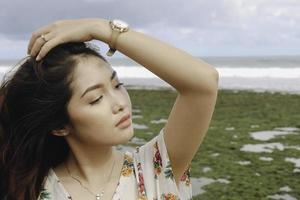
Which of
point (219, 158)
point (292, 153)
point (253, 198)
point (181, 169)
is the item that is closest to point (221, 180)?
point (253, 198)

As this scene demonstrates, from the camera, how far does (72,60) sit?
1.94 metres

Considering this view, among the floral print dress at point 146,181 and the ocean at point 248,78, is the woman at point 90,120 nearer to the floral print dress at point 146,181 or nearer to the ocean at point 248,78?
the floral print dress at point 146,181

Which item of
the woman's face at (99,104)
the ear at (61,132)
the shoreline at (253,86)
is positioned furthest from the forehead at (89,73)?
the shoreline at (253,86)

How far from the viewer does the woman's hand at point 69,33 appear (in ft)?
6.08

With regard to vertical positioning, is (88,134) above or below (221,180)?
above

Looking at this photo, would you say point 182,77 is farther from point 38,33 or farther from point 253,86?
point 253,86

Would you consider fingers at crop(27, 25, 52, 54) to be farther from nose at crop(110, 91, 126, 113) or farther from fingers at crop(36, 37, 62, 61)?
nose at crop(110, 91, 126, 113)

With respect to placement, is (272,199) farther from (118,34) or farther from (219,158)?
(118,34)

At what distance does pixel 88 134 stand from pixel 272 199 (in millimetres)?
5641

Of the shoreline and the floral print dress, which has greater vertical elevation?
the floral print dress

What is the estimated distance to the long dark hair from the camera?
6.32 feet

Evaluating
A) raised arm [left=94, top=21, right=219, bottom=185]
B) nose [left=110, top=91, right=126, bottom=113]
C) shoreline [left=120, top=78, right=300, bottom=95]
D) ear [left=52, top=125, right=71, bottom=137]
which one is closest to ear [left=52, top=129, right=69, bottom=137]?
ear [left=52, top=125, right=71, bottom=137]

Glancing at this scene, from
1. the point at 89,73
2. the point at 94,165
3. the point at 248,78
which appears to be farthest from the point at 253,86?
the point at 89,73

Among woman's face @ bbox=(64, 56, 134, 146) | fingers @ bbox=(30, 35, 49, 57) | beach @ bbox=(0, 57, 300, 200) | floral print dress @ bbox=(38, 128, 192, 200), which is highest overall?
fingers @ bbox=(30, 35, 49, 57)
